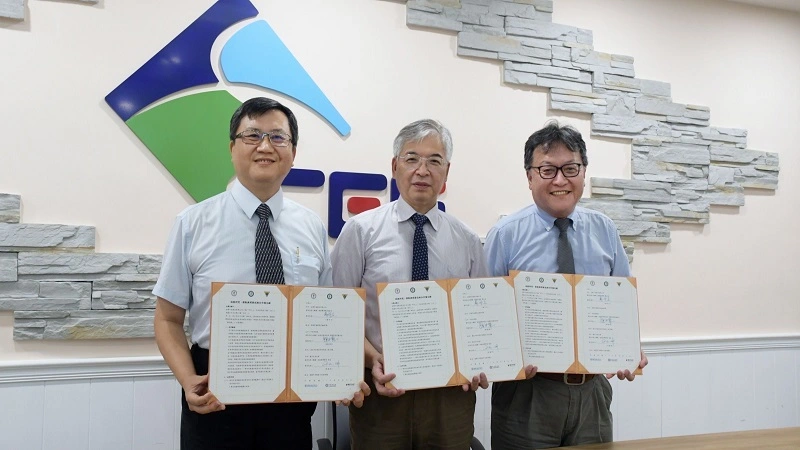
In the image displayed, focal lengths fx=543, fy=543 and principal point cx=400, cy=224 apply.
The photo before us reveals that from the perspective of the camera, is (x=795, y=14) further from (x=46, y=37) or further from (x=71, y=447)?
(x=71, y=447)

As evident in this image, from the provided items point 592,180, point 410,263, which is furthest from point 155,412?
point 592,180

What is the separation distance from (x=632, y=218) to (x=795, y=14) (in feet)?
6.43

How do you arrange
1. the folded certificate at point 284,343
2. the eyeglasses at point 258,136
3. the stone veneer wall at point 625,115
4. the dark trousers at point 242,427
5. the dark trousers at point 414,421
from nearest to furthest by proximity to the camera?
the folded certificate at point 284,343
the dark trousers at point 242,427
the eyeglasses at point 258,136
the dark trousers at point 414,421
the stone veneer wall at point 625,115

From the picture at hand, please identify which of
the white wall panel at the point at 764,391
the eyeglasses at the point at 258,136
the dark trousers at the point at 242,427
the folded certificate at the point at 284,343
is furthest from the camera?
the white wall panel at the point at 764,391

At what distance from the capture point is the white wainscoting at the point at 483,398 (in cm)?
222

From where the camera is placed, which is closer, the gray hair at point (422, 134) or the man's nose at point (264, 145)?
the man's nose at point (264, 145)

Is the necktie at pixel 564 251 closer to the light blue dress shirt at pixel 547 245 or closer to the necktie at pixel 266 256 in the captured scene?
the light blue dress shirt at pixel 547 245

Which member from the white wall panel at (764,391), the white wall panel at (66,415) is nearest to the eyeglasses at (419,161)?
the white wall panel at (66,415)

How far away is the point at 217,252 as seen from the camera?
5.34 feet

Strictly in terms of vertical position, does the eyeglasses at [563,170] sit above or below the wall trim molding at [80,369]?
above

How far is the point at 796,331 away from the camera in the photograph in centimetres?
357

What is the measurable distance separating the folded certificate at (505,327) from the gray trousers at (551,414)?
0.19 metres

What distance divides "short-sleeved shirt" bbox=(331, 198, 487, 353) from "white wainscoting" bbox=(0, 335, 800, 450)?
0.94 meters

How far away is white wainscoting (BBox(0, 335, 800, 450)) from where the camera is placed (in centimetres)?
222
